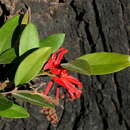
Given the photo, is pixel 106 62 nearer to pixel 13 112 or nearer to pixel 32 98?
pixel 32 98

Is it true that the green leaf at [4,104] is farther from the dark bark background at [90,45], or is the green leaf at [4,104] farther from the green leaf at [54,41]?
the dark bark background at [90,45]

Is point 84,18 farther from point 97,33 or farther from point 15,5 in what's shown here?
point 15,5

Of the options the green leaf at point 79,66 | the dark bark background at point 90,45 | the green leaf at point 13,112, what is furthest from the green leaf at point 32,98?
the dark bark background at point 90,45

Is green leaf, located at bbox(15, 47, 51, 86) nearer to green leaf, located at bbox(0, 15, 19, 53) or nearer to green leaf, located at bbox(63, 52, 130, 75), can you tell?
green leaf, located at bbox(63, 52, 130, 75)

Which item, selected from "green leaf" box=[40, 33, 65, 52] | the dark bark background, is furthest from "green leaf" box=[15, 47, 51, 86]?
the dark bark background

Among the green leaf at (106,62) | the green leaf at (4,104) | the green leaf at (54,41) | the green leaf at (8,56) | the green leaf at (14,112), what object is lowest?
the green leaf at (14,112)
